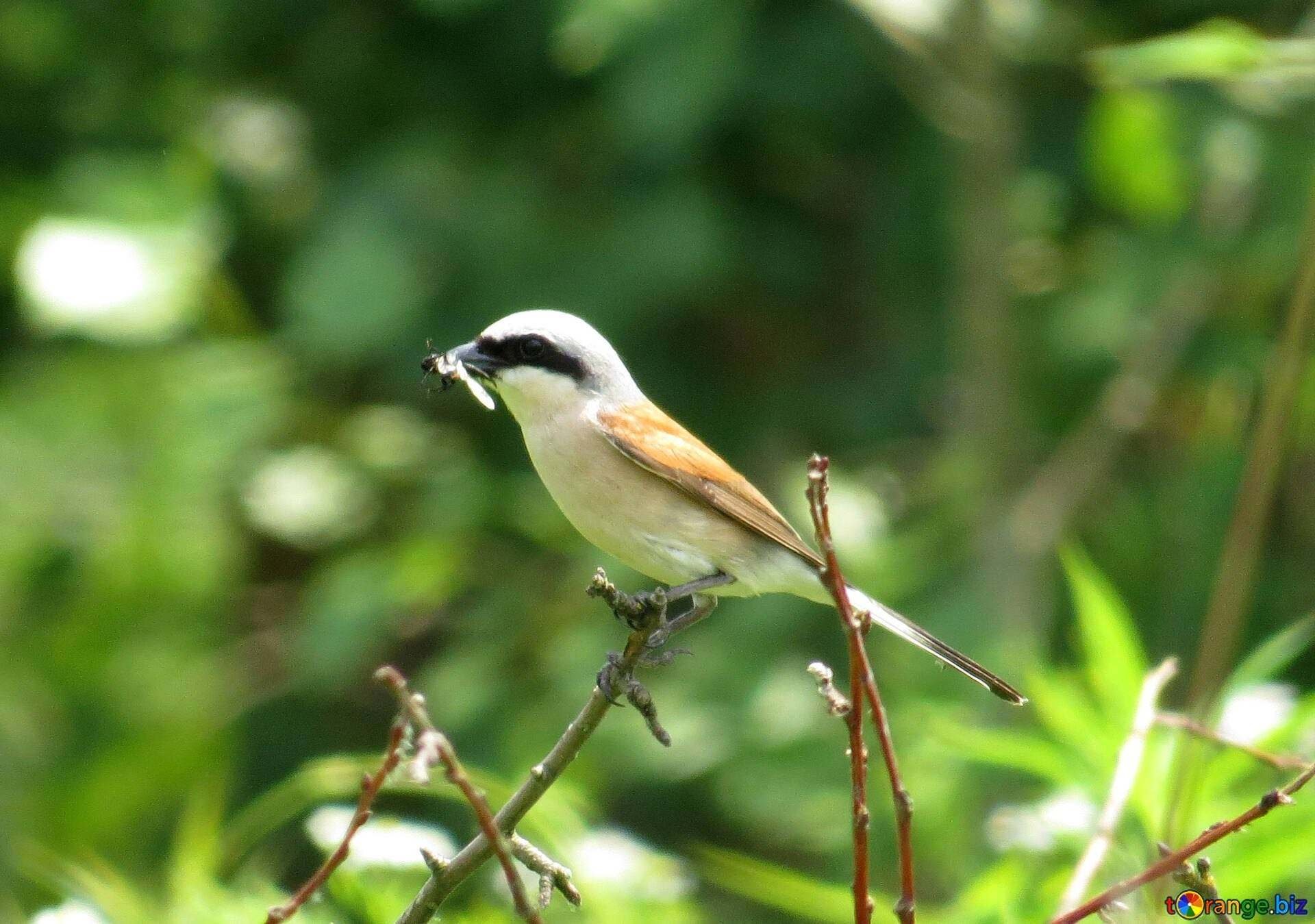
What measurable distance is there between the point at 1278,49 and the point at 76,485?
12.5 ft

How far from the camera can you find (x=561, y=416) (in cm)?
278

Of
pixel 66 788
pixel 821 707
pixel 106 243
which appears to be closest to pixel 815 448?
pixel 821 707

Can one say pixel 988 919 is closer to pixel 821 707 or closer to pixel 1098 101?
pixel 821 707

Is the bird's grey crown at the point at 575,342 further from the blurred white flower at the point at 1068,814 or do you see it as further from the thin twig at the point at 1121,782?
the thin twig at the point at 1121,782

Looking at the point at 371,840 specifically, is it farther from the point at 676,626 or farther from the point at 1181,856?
the point at 1181,856

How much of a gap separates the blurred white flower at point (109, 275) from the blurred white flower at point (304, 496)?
2.00 ft

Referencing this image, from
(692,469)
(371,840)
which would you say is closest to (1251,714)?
(692,469)

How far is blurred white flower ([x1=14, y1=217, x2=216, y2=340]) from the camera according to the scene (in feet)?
14.5

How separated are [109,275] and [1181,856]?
12.8 ft

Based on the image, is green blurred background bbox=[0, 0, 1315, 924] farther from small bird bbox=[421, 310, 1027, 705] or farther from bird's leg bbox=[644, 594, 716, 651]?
bird's leg bbox=[644, 594, 716, 651]

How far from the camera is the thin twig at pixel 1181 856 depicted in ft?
4.50

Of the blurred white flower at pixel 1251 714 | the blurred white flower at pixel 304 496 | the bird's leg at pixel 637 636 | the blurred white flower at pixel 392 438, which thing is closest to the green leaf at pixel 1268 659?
the blurred white flower at pixel 1251 714

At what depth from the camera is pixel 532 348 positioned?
110 inches

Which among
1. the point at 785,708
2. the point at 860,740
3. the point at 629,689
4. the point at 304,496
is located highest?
the point at 304,496
